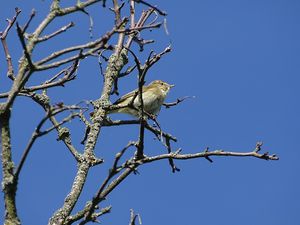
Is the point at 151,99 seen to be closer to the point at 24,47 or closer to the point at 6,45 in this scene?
the point at 6,45

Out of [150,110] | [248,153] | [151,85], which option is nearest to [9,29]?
[248,153]

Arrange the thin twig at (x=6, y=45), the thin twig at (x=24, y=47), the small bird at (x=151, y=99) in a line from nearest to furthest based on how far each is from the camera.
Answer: the thin twig at (x=24, y=47)
the thin twig at (x=6, y=45)
the small bird at (x=151, y=99)

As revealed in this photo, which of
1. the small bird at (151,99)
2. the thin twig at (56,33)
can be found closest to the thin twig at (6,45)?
the thin twig at (56,33)

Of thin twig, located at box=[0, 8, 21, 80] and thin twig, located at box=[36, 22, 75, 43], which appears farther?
thin twig, located at box=[0, 8, 21, 80]

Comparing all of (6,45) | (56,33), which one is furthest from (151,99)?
(56,33)

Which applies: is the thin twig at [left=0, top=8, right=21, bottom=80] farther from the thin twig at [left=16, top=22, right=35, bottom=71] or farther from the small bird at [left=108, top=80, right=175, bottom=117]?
the small bird at [left=108, top=80, right=175, bottom=117]

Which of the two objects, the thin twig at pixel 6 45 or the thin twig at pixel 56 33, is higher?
the thin twig at pixel 6 45

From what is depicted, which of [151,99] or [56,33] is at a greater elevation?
[151,99]

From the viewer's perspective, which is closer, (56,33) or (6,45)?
(56,33)

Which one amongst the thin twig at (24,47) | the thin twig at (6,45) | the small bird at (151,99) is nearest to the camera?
the thin twig at (24,47)

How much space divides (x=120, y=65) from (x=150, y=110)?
3.79 meters

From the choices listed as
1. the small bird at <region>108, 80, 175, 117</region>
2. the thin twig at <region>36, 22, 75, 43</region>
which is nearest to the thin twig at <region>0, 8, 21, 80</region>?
the thin twig at <region>36, 22, 75, 43</region>

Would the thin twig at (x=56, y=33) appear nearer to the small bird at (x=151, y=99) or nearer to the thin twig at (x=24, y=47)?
the thin twig at (x=24, y=47)

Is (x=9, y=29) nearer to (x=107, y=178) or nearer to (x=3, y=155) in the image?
(x=3, y=155)
